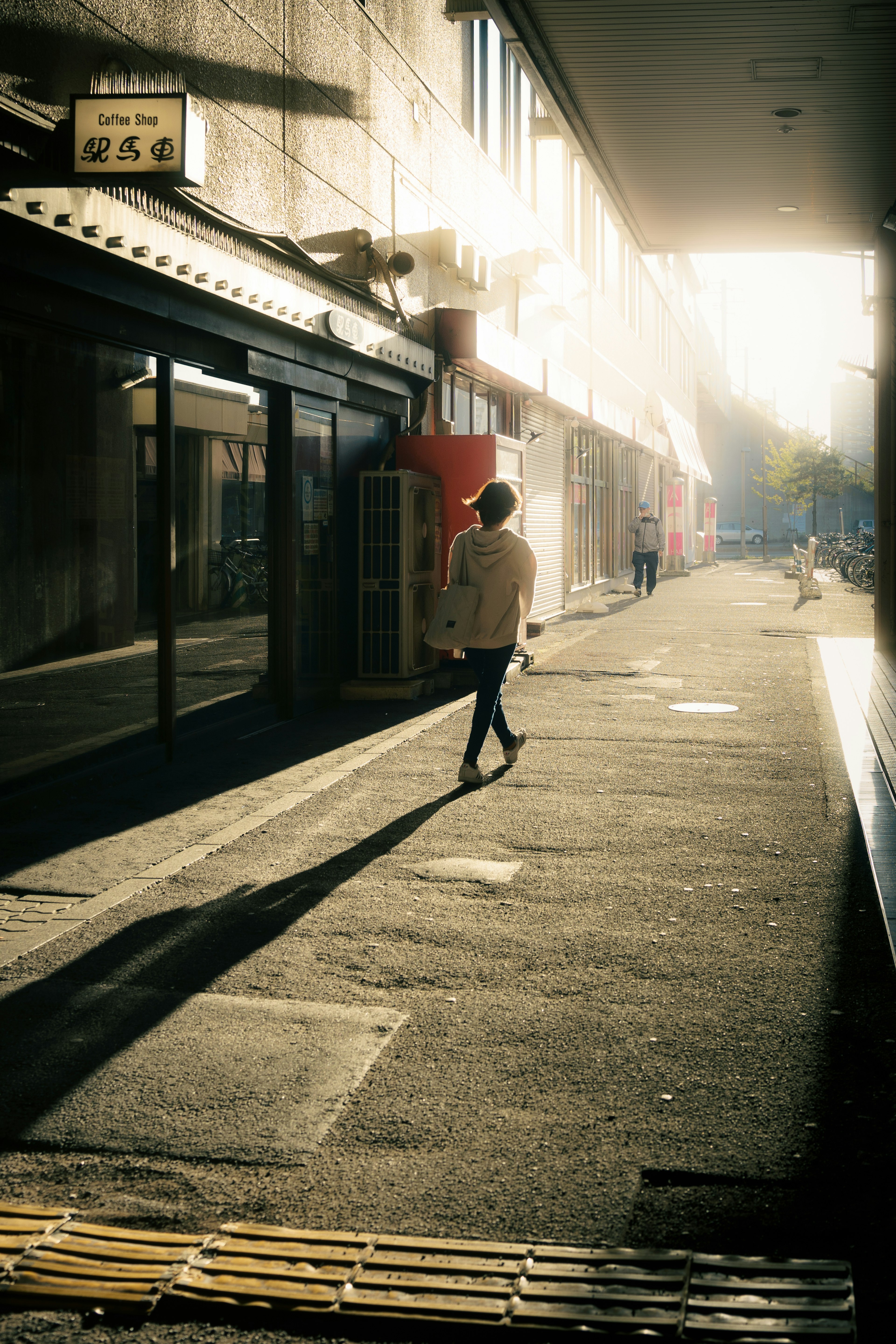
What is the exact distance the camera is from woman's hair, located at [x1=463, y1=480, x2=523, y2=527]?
8406mm

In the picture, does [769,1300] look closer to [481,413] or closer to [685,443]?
[481,413]

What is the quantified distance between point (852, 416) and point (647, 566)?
147737mm

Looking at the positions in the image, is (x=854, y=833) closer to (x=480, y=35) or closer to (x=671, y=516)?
(x=480, y=35)

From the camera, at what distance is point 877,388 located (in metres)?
17.7

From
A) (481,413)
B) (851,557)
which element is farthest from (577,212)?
(851,557)

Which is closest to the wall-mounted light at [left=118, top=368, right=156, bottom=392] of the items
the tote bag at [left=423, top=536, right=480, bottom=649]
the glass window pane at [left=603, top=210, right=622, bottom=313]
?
the tote bag at [left=423, top=536, right=480, bottom=649]

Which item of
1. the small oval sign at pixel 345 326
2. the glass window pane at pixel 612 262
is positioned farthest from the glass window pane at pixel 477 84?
the glass window pane at pixel 612 262

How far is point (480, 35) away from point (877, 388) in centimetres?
673

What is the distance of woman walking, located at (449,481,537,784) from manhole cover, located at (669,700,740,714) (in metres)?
3.15

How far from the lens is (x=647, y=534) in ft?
86.9

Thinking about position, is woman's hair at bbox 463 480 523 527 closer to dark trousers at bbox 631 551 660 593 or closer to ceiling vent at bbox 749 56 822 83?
ceiling vent at bbox 749 56 822 83

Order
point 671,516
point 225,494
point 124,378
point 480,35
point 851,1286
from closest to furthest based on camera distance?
point 851,1286 → point 124,378 → point 225,494 → point 480,35 → point 671,516

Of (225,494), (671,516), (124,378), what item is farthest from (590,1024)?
(671,516)

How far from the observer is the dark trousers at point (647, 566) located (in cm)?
2702
